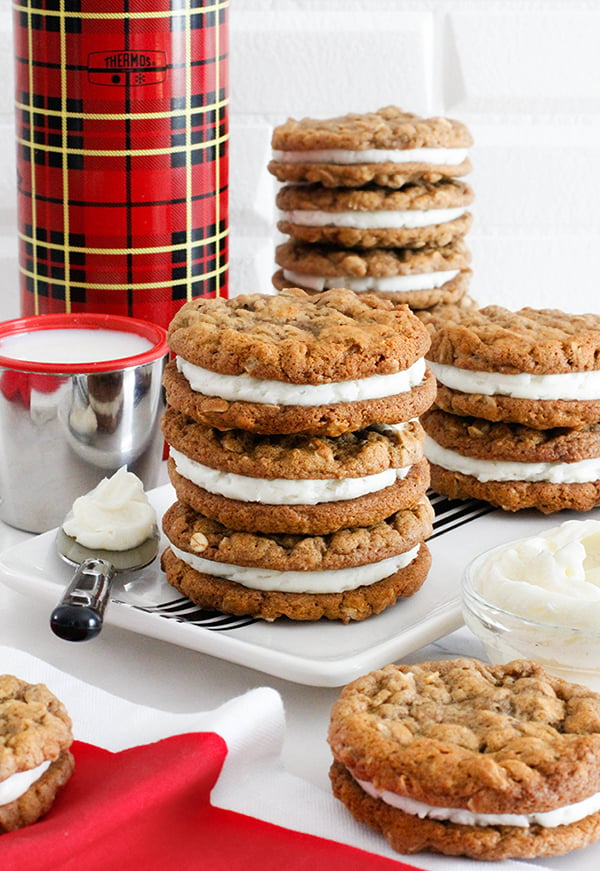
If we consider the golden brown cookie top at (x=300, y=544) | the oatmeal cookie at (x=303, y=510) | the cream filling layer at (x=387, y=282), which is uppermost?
the cream filling layer at (x=387, y=282)

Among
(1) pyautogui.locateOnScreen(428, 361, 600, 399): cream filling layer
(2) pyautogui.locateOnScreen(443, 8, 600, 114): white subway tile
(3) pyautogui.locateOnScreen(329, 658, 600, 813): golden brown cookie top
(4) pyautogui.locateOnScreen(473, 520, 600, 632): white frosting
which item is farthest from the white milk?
(2) pyautogui.locateOnScreen(443, 8, 600, 114): white subway tile

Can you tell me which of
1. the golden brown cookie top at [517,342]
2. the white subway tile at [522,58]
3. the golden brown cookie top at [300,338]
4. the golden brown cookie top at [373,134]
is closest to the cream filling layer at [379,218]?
the golden brown cookie top at [373,134]

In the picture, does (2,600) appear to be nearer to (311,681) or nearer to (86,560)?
(86,560)

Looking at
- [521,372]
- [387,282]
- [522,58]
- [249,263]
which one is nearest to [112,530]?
[521,372]

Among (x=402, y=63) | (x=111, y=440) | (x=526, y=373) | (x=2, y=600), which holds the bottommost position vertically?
(x=2, y=600)

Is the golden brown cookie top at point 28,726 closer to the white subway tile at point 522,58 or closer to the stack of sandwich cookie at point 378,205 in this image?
the stack of sandwich cookie at point 378,205

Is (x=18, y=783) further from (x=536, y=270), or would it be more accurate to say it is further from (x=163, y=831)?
(x=536, y=270)

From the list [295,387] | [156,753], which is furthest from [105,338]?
[156,753]
